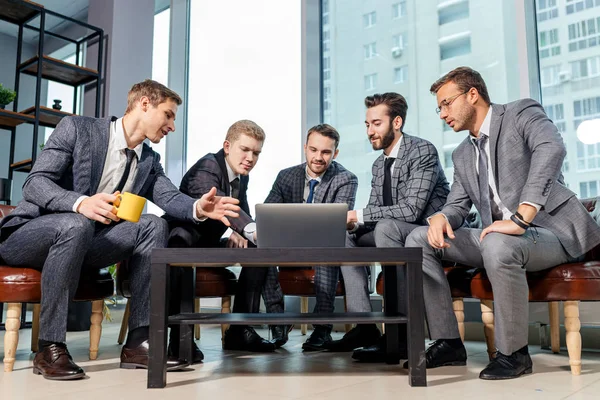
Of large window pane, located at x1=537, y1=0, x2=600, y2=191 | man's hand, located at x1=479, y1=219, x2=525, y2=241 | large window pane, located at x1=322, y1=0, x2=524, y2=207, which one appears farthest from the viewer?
large window pane, located at x1=322, y1=0, x2=524, y2=207

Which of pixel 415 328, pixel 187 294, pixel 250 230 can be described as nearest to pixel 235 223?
pixel 250 230

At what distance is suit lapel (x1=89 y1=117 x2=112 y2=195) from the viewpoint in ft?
6.83

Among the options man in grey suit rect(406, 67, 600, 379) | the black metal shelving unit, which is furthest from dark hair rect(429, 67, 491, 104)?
the black metal shelving unit

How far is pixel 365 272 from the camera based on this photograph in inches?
88.7

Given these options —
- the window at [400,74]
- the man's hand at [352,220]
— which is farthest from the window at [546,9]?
the man's hand at [352,220]

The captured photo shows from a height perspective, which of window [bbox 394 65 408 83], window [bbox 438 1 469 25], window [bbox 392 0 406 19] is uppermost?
window [bbox 392 0 406 19]

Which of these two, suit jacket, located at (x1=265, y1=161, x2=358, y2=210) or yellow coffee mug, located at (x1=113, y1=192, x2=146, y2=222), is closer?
yellow coffee mug, located at (x1=113, y1=192, x2=146, y2=222)

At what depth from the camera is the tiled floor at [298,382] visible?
4.98ft

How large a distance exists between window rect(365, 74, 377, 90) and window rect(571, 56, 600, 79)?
1.26 metres

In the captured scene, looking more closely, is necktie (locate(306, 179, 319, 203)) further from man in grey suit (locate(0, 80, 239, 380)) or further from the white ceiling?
the white ceiling

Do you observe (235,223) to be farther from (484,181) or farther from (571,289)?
(571,289)

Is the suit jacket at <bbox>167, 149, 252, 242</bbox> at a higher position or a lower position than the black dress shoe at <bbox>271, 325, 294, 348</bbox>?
higher

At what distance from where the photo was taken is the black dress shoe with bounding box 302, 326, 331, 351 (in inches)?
94.9

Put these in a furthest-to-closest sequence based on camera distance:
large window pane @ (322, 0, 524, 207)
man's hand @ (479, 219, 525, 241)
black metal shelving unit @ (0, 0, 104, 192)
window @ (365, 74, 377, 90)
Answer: black metal shelving unit @ (0, 0, 104, 192)
window @ (365, 74, 377, 90)
large window pane @ (322, 0, 524, 207)
man's hand @ (479, 219, 525, 241)
